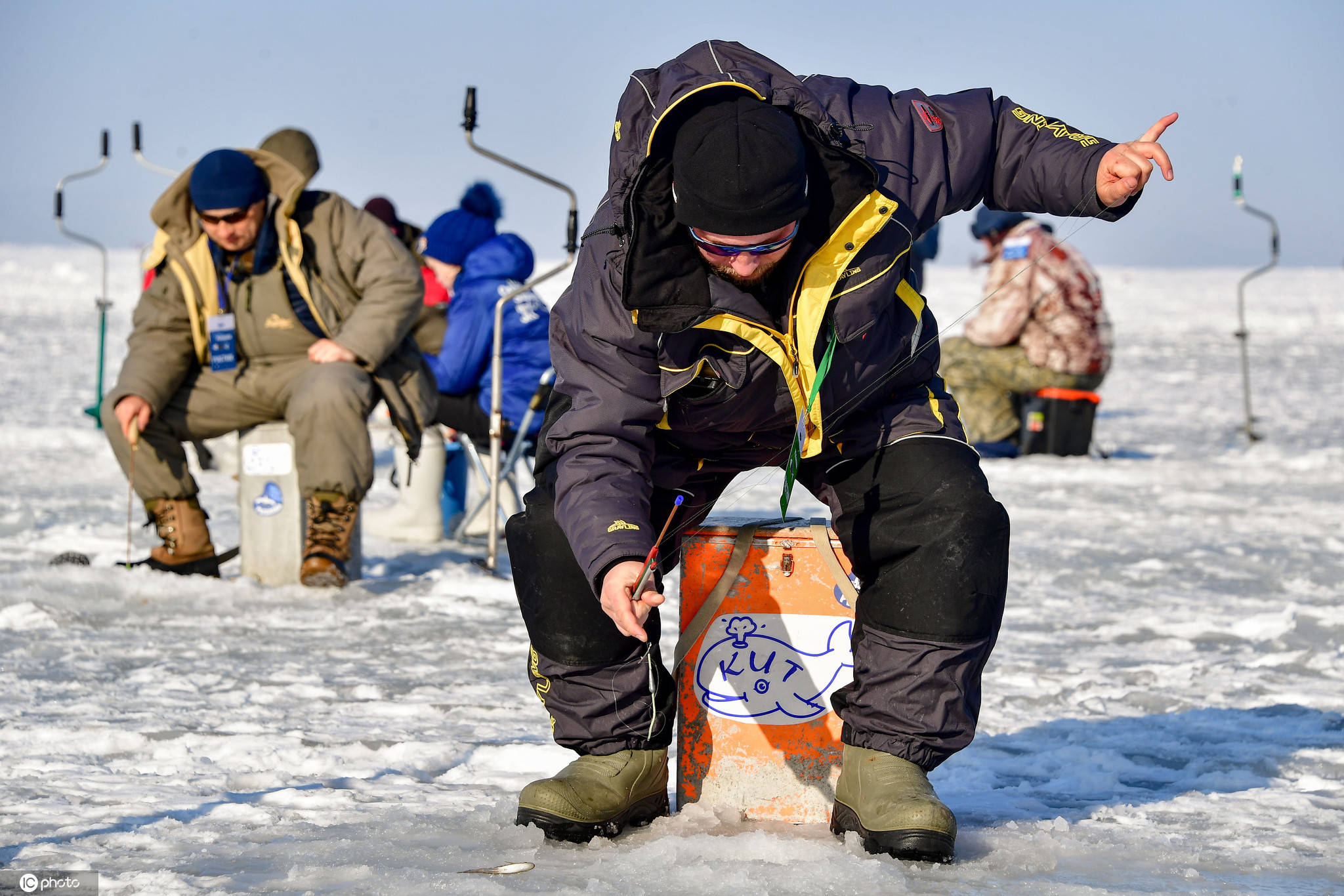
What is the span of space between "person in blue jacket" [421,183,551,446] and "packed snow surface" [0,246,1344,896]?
0.70 metres

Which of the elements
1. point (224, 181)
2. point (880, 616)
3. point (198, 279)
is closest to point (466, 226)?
point (198, 279)

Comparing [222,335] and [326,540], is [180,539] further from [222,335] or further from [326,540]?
[222,335]

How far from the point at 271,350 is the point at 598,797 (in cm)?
328

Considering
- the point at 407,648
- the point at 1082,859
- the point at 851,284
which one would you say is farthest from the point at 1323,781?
the point at 407,648

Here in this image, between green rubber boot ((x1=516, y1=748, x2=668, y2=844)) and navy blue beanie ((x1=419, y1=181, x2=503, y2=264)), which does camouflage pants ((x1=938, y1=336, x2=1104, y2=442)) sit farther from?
green rubber boot ((x1=516, y1=748, x2=668, y2=844))

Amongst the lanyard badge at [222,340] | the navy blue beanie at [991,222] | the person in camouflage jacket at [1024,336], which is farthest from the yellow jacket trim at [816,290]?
the navy blue beanie at [991,222]

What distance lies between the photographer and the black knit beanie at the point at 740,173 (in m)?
2.09

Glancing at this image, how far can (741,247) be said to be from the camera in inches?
85.3

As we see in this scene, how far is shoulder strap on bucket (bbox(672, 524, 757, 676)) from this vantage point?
246cm

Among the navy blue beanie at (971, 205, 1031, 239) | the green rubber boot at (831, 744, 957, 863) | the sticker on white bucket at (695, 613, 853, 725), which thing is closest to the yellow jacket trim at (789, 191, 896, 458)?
the sticker on white bucket at (695, 613, 853, 725)

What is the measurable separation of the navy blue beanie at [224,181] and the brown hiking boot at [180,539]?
3.77 ft

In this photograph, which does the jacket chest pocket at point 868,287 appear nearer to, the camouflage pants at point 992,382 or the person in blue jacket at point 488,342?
the person in blue jacket at point 488,342

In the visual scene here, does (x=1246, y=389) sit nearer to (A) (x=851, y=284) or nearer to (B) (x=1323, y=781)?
(B) (x=1323, y=781)
